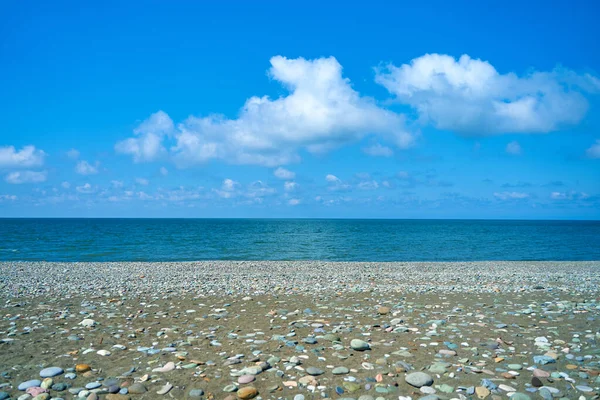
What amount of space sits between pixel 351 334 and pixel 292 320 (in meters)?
1.87

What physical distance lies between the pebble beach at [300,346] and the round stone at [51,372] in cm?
3

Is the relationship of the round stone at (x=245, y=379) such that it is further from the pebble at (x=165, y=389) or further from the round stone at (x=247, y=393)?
the pebble at (x=165, y=389)

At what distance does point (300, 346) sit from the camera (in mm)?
7430

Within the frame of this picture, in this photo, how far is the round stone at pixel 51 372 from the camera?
604 cm

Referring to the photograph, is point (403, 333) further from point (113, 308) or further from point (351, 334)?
point (113, 308)

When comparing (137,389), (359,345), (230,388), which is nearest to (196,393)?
(230,388)

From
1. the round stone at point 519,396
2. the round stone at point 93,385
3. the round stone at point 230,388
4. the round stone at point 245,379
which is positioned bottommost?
the round stone at point 93,385

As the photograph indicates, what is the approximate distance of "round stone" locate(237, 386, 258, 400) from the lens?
5301 mm

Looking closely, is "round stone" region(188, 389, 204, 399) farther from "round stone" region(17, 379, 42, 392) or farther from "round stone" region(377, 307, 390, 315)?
"round stone" region(377, 307, 390, 315)

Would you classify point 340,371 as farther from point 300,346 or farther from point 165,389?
point 165,389

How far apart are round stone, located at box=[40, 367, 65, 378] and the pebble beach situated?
0.03 m

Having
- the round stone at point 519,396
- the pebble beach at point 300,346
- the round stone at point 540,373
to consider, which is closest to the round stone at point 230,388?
the pebble beach at point 300,346

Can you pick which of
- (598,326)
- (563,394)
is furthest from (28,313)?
(598,326)

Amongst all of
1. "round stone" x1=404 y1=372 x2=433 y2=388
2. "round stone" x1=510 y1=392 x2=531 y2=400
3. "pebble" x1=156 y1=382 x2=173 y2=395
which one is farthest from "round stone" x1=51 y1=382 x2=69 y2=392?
"round stone" x1=510 y1=392 x2=531 y2=400
